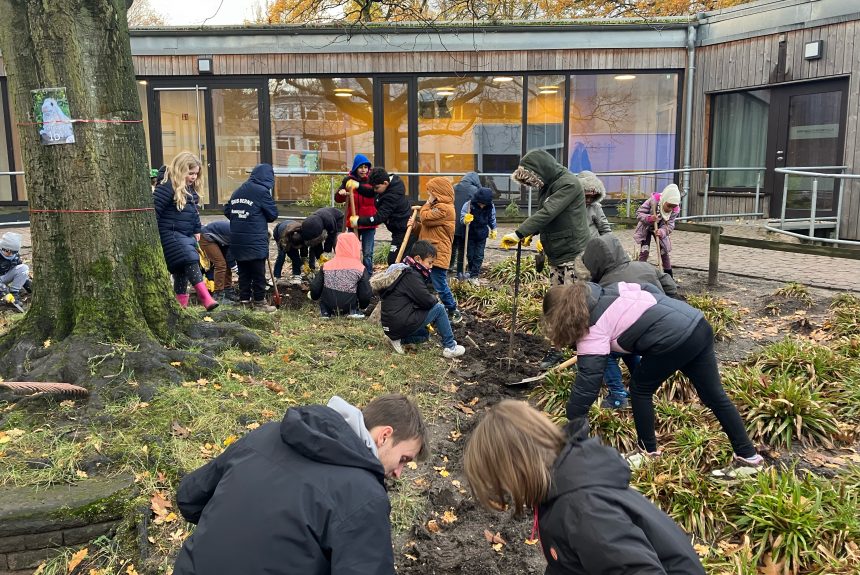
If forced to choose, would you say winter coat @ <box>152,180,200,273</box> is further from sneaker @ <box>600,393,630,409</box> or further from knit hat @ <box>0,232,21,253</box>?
sneaker @ <box>600,393,630,409</box>

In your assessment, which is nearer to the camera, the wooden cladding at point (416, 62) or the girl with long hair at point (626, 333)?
the girl with long hair at point (626, 333)

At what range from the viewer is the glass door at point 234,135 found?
51.5 feet

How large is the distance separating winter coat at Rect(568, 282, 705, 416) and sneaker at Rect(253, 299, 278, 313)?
15.2 feet

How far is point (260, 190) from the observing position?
8.00 metres

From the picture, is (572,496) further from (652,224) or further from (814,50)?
(814,50)

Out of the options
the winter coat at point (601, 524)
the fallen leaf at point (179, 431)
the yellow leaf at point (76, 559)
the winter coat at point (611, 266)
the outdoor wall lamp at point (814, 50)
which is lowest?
the yellow leaf at point (76, 559)

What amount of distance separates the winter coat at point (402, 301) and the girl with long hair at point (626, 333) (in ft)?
9.31

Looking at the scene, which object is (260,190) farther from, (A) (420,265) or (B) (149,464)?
(B) (149,464)

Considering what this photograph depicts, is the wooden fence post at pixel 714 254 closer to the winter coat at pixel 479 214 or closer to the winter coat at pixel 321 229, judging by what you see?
the winter coat at pixel 479 214

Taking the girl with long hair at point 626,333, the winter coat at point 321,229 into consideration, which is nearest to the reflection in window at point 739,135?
the winter coat at point 321,229

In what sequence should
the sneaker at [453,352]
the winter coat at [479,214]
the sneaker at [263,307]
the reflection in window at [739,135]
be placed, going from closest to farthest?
the sneaker at [453,352]
the sneaker at [263,307]
the winter coat at [479,214]
the reflection in window at [739,135]

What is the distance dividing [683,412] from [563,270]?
73.5 inches

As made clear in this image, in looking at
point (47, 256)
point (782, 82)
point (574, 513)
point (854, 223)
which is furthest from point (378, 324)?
point (782, 82)

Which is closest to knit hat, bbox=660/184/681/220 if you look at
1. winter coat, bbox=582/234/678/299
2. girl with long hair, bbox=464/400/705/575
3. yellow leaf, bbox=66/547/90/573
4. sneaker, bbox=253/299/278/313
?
winter coat, bbox=582/234/678/299
